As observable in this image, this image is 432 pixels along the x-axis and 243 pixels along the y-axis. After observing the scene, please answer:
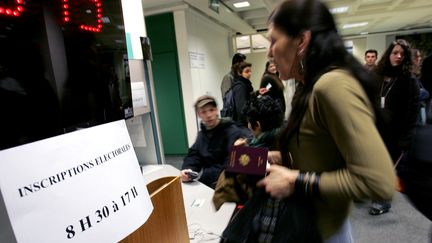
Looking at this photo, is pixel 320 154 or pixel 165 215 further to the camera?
pixel 165 215

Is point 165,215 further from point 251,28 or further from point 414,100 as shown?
point 251,28

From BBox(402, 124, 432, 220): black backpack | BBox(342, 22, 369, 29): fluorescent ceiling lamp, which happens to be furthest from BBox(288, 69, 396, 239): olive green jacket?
BBox(342, 22, 369, 29): fluorescent ceiling lamp

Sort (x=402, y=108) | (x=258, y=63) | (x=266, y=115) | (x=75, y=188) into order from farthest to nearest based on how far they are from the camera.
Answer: (x=258, y=63) → (x=402, y=108) → (x=266, y=115) → (x=75, y=188)

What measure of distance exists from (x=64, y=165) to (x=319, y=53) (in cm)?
58

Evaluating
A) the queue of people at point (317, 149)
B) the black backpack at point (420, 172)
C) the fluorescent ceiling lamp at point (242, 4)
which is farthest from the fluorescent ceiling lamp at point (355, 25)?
the black backpack at point (420, 172)

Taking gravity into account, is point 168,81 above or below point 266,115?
above

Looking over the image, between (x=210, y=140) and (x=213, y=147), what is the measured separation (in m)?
0.06

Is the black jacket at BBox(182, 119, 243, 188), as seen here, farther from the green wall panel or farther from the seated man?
the green wall panel

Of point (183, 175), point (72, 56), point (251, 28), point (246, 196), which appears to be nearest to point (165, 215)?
point (246, 196)

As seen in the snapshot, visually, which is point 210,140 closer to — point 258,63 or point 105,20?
point 105,20

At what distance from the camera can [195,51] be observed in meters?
4.57

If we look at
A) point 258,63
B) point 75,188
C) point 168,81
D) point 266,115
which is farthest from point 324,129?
point 258,63

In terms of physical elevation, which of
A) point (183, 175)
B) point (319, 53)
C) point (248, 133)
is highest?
point (319, 53)

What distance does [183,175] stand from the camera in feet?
5.62
